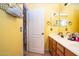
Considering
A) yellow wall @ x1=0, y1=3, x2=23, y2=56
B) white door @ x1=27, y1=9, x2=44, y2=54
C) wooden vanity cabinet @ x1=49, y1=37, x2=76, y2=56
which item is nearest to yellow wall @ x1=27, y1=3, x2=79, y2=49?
white door @ x1=27, y1=9, x2=44, y2=54

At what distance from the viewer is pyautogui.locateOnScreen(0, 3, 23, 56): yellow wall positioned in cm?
263

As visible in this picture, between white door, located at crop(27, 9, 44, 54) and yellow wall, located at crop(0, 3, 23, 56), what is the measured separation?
4.63 ft

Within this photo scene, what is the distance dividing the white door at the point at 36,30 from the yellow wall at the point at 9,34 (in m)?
1.41

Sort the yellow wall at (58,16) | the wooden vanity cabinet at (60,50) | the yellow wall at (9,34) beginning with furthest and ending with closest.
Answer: the yellow wall at (58,16)
the yellow wall at (9,34)
the wooden vanity cabinet at (60,50)

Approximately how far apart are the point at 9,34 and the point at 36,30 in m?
1.88

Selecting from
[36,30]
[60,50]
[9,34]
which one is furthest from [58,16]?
[9,34]

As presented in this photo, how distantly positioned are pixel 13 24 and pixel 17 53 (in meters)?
0.68

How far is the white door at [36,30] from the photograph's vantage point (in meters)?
4.49

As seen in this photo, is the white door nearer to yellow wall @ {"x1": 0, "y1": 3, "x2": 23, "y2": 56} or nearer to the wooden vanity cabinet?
the wooden vanity cabinet

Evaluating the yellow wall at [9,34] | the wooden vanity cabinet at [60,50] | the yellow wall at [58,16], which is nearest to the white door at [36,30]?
the yellow wall at [58,16]

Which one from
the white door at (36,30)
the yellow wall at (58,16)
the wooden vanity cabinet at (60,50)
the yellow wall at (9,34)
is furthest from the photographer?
the white door at (36,30)

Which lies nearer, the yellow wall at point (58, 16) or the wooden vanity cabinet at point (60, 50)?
the wooden vanity cabinet at point (60, 50)

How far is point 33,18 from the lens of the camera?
466cm

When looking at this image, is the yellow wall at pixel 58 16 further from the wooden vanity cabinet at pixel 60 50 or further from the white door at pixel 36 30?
the wooden vanity cabinet at pixel 60 50
